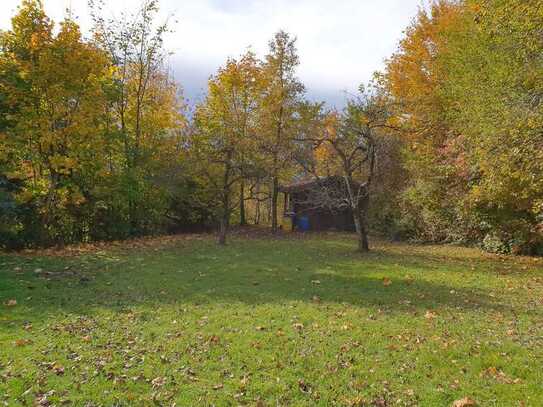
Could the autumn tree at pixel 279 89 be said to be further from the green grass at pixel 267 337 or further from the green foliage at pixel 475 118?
the green grass at pixel 267 337

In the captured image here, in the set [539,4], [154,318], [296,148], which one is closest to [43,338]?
[154,318]

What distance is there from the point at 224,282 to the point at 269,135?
13944 mm

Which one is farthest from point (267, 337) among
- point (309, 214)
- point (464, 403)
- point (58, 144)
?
point (309, 214)

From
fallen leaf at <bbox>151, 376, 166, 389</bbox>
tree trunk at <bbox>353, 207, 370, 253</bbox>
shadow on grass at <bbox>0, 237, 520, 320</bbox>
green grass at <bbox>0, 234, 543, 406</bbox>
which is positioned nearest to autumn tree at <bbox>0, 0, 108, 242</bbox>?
shadow on grass at <bbox>0, 237, 520, 320</bbox>

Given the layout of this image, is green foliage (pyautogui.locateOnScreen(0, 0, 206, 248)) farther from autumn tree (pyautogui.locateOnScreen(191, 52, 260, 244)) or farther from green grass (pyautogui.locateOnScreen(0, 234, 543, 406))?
green grass (pyautogui.locateOnScreen(0, 234, 543, 406))

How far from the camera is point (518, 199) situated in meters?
15.0

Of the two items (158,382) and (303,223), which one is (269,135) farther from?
(158,382)

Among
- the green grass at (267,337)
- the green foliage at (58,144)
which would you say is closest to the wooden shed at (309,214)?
the green foliage at (58,144)

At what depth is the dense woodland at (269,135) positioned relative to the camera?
11992 millimetres

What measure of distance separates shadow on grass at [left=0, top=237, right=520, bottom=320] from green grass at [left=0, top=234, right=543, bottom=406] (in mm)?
64

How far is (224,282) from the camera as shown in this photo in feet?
35.2

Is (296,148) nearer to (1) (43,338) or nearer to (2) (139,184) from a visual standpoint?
(2) (139,184)

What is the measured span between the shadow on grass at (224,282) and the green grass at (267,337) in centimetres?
6

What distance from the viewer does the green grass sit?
4727 mm
